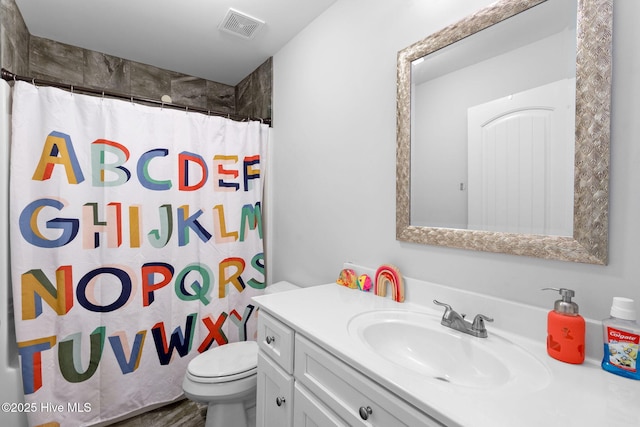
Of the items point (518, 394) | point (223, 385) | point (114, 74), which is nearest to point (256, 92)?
point (114, 74)

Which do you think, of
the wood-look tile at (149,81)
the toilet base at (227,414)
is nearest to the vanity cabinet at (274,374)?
the toilet base at (227,414)

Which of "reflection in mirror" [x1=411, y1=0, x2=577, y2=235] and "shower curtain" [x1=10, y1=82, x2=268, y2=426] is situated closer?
"reflection in mirror" [x1=411, y1=0, x2=577, y2=235]

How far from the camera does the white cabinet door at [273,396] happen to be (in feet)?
3.39

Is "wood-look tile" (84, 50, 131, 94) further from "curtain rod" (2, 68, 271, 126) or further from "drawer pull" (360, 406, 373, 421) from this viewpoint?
"drawer pull" (360, 406, 373, 421)

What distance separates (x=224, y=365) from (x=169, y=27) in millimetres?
2062

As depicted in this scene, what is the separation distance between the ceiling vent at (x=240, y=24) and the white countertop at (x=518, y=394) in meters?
1.82

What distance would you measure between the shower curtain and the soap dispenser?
1746 mm

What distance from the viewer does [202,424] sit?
173cm

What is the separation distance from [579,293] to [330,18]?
173cm

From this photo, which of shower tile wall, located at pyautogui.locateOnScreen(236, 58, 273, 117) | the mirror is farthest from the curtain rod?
the mirror

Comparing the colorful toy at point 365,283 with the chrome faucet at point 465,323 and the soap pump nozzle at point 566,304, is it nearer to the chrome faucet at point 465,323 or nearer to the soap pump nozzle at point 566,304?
the chrome faucet at point 465,323

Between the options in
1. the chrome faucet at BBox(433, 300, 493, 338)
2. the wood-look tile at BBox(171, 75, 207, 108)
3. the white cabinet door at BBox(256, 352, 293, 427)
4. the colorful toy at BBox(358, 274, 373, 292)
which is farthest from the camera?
the wood-look tile at BBox(171, 75, 207, 108)

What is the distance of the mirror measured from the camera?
0.79 metres

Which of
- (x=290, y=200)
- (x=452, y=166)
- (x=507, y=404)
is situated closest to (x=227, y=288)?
(x=290, y=200)
